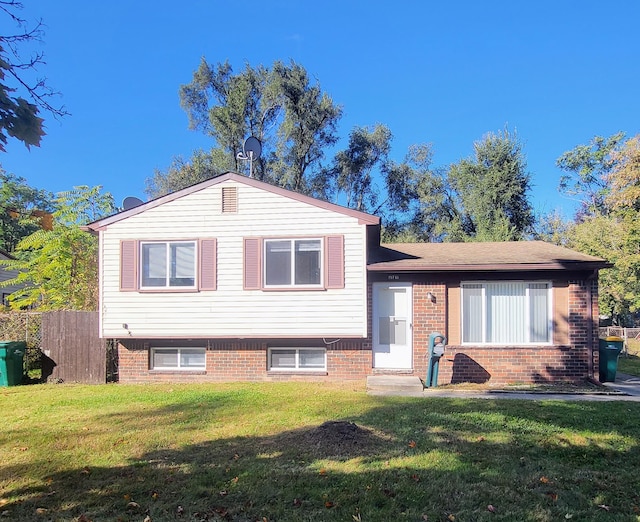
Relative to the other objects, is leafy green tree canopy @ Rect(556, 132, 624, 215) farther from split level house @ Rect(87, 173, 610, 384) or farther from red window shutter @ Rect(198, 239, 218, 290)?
red window shutter @ Rect(198, 239, 218, 290)

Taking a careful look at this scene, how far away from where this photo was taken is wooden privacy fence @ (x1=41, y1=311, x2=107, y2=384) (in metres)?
10.7

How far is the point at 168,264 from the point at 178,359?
241 cm

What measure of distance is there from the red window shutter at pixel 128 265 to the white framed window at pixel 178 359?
1.74m

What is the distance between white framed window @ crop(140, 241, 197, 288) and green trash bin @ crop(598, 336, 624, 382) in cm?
955

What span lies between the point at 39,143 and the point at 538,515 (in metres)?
4.96

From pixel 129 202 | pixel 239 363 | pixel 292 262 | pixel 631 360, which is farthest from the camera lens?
pixel 631 360

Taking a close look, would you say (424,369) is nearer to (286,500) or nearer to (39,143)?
(286,500)

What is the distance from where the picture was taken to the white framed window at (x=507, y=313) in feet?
33.4

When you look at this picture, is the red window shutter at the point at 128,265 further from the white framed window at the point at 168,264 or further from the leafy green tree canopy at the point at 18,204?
the leafy green tree canopy at the point at 18,204

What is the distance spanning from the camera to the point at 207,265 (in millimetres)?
10508

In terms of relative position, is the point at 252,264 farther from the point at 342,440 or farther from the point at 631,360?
the point at 631,360

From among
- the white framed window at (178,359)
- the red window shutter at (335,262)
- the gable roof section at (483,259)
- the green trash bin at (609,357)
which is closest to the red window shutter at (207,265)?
the white framed window at (178,359)

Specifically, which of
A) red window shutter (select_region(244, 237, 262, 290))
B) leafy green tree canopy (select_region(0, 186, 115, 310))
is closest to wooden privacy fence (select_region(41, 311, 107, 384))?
leafy green tree canopy (select_region(0, 186, 115, 310))

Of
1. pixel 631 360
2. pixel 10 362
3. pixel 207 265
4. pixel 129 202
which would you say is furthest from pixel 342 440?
pixel 631 360
